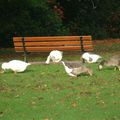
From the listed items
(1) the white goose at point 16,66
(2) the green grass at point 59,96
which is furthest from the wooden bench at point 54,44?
(1) the white goose at point 16,66

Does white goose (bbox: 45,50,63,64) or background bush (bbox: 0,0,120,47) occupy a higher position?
background bush (bbox: 0,0,120,47)

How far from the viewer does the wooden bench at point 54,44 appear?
19094 mm

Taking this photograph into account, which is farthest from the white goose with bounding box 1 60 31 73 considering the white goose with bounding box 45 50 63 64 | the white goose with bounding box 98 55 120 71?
the white goose with bounding box 45 50 63 64

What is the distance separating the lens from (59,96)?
11.7 meters

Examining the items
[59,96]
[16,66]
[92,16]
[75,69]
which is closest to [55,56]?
[16,66]

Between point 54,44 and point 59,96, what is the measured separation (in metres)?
8.01

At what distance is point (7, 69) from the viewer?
622 inches

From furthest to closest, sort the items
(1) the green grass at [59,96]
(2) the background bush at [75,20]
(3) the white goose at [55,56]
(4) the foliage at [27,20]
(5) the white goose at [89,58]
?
(2) the background bush at [75,20] < (4) the foliage at [27,20] < (3) the white goose at [55,56] < (5) the white goose at [89,58] < (1) the green grass at [59,96]

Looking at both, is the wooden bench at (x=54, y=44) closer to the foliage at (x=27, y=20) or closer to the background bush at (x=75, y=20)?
the foliage at (x=27, y=20)

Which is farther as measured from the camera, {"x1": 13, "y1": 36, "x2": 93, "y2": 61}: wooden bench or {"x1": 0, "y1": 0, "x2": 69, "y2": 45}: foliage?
{"x1": 0, "y1": 0, "x2": 69, "y2": 45}: foliage

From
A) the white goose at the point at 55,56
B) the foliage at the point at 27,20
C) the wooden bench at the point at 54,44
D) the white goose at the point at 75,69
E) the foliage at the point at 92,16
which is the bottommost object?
the white goose at the point at 75,69

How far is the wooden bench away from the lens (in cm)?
1909

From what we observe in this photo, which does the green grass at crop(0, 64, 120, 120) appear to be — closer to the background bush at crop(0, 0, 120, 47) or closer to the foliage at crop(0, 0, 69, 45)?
the foliage at crop(0, 0, 69, 45)

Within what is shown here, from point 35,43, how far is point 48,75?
4.72m
